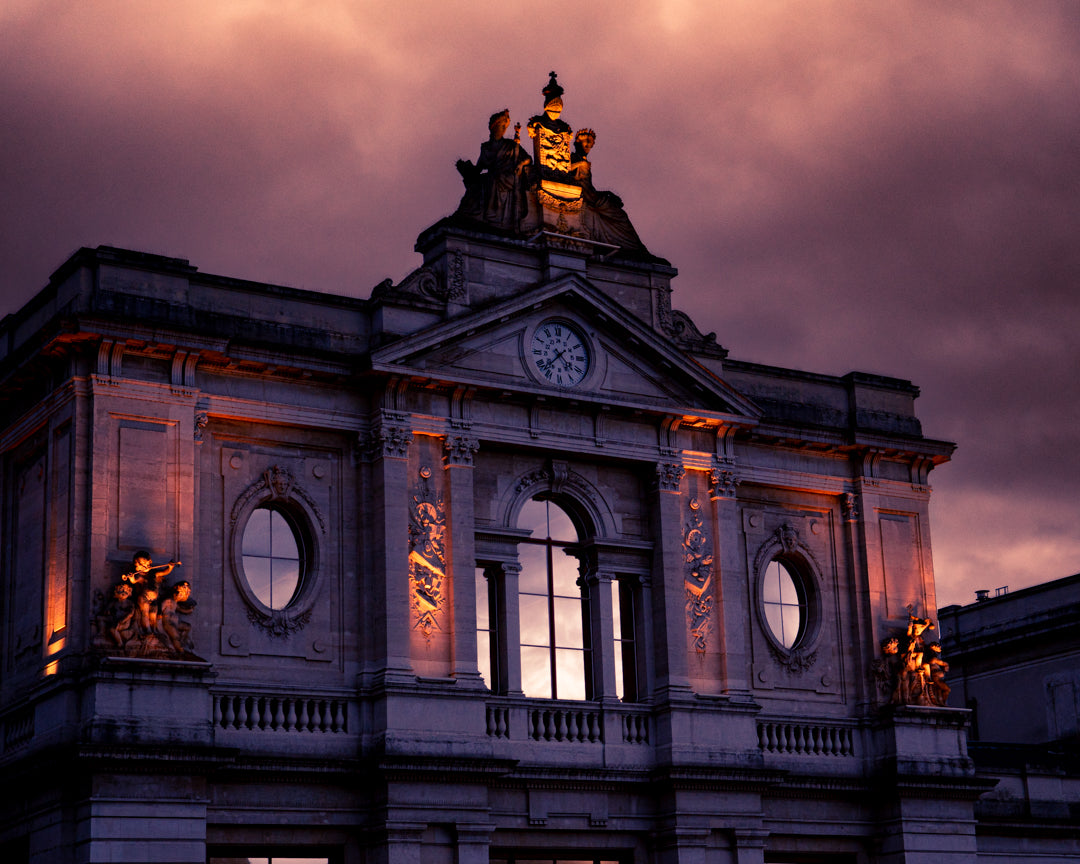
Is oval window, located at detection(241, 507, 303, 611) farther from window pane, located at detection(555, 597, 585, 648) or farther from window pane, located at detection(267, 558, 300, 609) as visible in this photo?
window pane, located at detection(555, 597, 585, 648)

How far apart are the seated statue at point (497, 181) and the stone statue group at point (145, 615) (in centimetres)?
1032

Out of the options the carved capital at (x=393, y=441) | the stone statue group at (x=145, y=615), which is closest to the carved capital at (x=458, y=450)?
the carved capital at (x=393, y=441)

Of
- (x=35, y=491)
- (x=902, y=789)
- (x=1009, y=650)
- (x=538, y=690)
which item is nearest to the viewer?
(x=35, y=491)

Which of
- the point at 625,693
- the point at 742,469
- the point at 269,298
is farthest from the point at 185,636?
→ the point at 742,469

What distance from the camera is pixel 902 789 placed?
119 feet

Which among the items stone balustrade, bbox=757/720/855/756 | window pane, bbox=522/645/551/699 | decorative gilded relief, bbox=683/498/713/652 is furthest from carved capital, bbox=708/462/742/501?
window pane, bbox=522/645/551/699

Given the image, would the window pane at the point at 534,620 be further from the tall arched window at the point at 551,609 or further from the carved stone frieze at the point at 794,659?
the carved stone frieze at the point at 794,659

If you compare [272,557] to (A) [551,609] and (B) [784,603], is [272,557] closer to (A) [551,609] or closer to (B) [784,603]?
(A) [551,609]

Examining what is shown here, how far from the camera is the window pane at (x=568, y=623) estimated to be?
113 feet

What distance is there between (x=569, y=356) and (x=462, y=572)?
493 cm

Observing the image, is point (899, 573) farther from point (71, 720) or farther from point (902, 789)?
point (71, 720)

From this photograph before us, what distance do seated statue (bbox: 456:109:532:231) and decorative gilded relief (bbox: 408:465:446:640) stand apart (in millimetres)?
5969

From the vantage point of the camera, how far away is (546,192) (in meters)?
36.7

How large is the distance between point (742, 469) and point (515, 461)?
5.21 m
